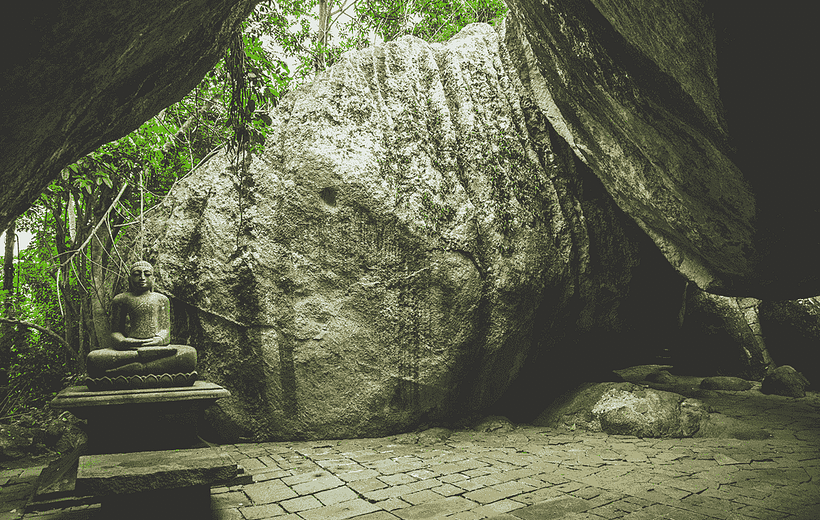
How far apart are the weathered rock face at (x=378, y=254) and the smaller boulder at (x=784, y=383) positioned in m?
4.39

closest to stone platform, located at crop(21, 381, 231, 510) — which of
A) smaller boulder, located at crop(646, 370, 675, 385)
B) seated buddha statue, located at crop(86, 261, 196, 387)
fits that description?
seated buddha statue, located at crop(86, 261, 196, 387)

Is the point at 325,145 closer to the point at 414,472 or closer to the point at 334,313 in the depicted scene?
the point at 334,313

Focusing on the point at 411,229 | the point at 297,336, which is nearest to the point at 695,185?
the point at 411,229

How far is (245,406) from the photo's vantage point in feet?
19.5

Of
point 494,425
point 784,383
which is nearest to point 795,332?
point 784,383

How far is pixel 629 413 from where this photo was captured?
623 cm

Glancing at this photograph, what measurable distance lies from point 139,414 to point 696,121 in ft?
17.3

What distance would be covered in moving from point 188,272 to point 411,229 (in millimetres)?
2910

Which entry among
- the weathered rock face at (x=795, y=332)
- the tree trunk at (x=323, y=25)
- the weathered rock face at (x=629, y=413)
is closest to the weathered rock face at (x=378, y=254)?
the weathered rock face at (x=629, y=413)

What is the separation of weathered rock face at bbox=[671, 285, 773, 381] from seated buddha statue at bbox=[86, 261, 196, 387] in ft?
33.7

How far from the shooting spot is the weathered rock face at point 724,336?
987 centimetres

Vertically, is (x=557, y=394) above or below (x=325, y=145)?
below

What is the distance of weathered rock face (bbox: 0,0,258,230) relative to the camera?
163cm

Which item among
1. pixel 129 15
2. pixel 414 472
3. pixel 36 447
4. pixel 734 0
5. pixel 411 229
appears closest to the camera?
pixel 129 15
